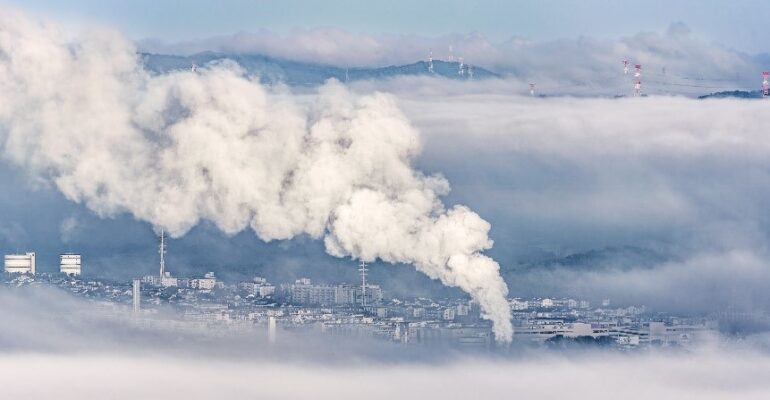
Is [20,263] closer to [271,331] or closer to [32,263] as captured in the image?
[32,263]

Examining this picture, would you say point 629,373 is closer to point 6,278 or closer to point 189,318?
point 189,318

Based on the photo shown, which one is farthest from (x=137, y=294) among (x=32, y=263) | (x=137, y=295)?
(x=32, y=263)

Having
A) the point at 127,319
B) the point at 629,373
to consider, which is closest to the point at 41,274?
the point at 127,319

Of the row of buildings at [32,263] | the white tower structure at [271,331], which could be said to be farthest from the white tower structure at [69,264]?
the white tower structure at [271,331]

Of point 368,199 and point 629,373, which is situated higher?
point 368,199

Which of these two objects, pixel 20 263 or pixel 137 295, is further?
pixel 20 263

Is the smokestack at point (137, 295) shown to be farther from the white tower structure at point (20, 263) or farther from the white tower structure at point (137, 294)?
the white tower structure at point (20, 263)
